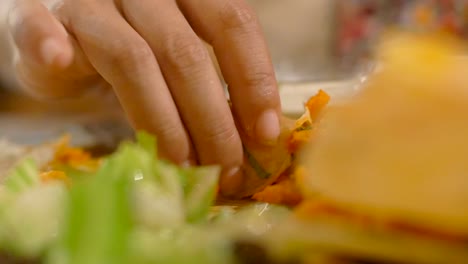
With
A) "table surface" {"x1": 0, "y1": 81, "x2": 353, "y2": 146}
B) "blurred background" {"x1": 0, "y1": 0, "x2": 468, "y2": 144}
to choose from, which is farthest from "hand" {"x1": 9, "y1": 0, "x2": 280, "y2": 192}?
"blurred background" {"x1": 0, "y1": 0, "x2": 468, "y2": 144}

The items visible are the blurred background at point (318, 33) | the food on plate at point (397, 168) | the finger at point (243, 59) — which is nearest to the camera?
the food on plate at point (397, 168)

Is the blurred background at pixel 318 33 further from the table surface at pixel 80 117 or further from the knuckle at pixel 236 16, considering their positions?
the knuckle at pixel 236 16

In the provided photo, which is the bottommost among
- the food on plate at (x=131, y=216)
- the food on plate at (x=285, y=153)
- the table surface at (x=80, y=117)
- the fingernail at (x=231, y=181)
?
the table surface at (x=80, y=117)

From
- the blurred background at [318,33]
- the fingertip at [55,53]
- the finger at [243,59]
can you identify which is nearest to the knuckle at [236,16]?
the finger at [243,59]

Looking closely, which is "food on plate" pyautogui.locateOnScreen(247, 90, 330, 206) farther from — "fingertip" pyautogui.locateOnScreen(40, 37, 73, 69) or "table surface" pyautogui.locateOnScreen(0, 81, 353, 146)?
"fingertip" pyautogui.locateOnScreen(40, 37, 73, 69)

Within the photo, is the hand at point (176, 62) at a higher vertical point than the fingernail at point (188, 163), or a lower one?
higher

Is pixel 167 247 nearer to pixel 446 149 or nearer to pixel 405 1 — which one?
pixel 446 149
